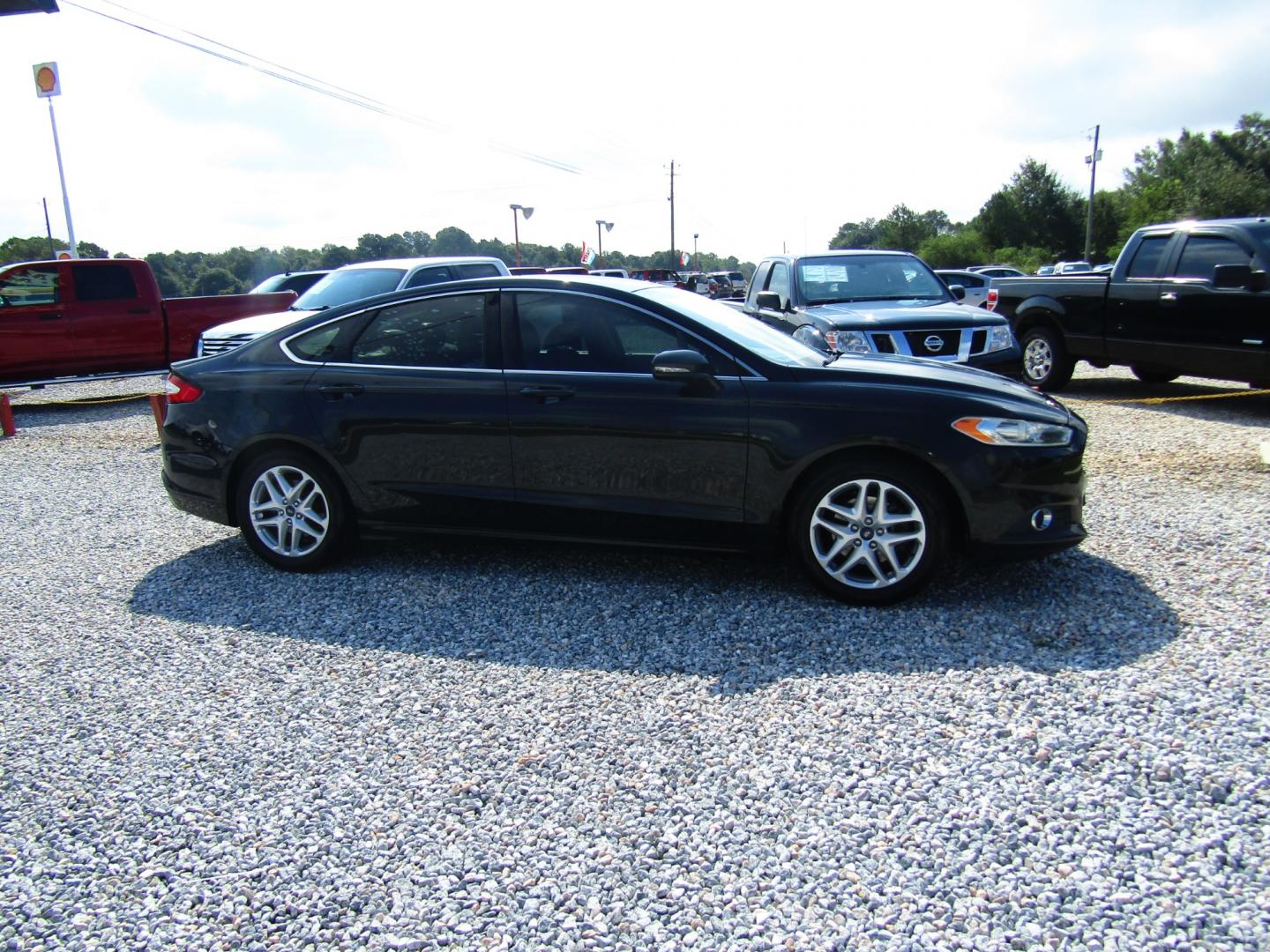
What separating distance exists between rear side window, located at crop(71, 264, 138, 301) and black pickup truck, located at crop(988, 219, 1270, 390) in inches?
479

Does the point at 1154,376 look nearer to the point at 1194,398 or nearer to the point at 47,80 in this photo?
the point at 1194,398

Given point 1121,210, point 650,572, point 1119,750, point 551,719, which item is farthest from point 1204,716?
point 1121,210

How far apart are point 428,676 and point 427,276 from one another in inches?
343

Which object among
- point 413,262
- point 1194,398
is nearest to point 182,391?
point 413,262

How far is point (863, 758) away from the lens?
10.5 feet

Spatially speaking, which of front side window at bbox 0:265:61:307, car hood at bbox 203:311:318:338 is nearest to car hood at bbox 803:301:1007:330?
car hood at bbox 203:311:318:338

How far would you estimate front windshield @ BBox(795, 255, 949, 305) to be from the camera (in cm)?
973

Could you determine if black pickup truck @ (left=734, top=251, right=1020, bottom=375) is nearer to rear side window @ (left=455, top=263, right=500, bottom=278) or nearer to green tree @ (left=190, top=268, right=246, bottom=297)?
rear side window @ (left=455, top=263, right=500, bottom=278)

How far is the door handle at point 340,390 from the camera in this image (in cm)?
520

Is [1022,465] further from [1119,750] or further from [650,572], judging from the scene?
[650,572]

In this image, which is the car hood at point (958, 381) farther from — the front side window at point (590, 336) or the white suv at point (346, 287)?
the white suv at point (346, 287)

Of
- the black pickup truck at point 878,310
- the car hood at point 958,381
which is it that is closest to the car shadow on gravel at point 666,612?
the car hood at point 958,381

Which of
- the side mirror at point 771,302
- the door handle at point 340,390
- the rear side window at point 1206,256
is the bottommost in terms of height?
the door handle at point 340,390

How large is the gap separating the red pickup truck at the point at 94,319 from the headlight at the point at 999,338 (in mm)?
9534
